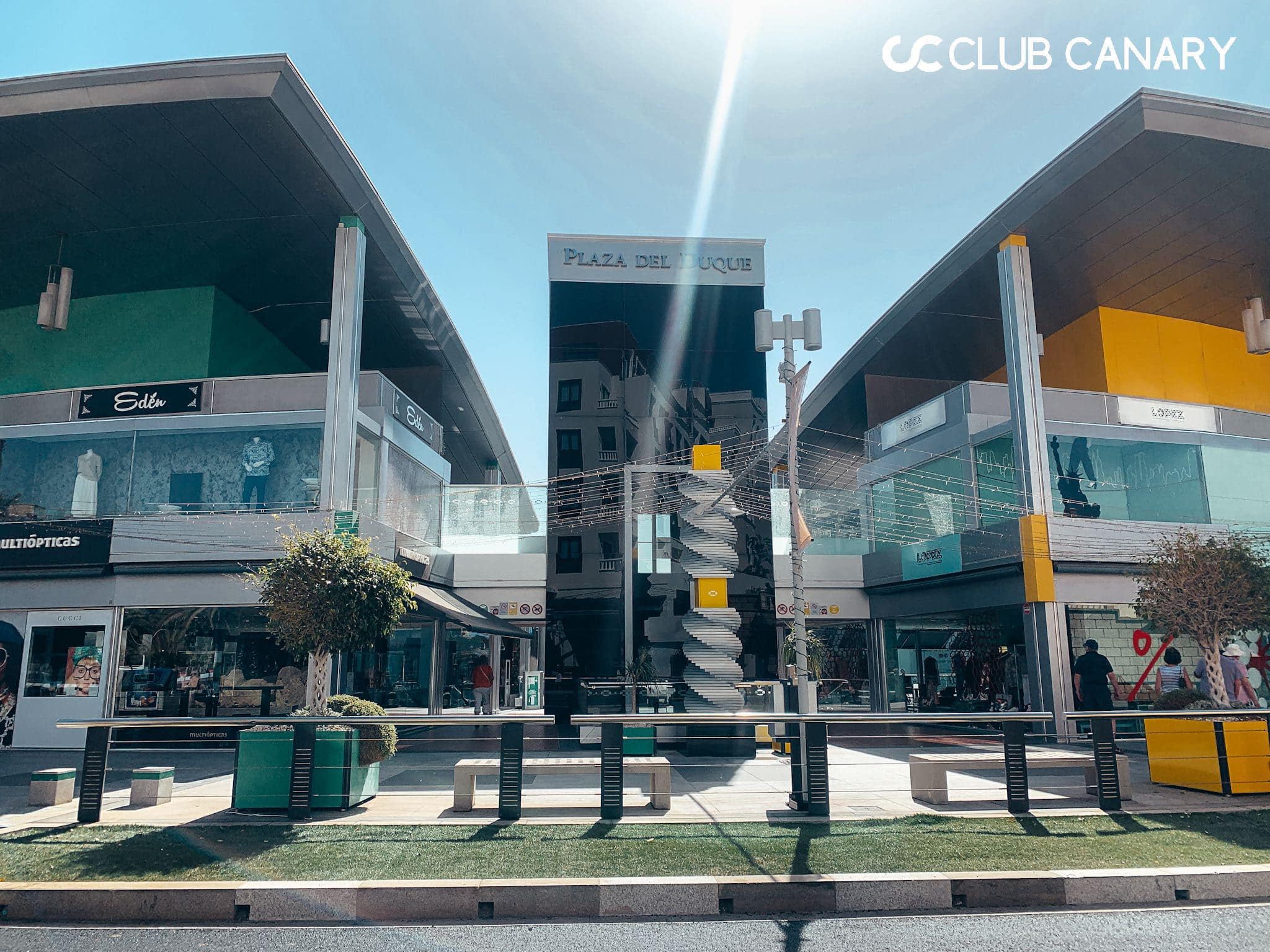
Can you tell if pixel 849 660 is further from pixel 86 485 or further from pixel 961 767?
pixel 86 485

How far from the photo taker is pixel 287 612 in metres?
10.2

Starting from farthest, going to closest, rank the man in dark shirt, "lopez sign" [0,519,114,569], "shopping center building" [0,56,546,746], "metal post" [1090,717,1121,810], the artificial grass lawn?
1. "lopez sign" [0,519,114,569]
2. "shopping center building" [0,56,546,746]
3. the man in dark shirt
4. "metal post" [1090,717,1121,810]
5. the artificial grass lawn

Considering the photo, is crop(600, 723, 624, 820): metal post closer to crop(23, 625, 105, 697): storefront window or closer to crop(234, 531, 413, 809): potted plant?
crop(234, 531, 413, 809): potted plant

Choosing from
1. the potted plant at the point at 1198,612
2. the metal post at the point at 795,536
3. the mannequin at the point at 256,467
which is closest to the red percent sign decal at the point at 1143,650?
the potted plant at the point at 1198,612

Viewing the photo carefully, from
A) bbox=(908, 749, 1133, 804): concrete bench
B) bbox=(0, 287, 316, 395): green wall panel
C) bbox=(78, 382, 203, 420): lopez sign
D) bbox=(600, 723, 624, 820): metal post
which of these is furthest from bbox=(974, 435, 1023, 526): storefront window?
bbox=(0, 287, 316, 395): green wall panel

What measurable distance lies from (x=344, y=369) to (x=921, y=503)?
1423 centimetres

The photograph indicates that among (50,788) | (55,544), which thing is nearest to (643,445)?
(55,544)

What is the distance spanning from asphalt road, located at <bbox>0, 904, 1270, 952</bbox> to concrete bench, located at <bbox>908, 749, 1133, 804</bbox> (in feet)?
11.4

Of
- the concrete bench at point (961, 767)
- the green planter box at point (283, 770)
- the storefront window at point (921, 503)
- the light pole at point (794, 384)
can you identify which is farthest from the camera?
the storefront window at point (921, 503)

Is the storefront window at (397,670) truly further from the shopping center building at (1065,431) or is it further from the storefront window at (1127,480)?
the storefront window at (1127,480)

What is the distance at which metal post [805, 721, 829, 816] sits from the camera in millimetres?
8664

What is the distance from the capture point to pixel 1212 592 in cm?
1221

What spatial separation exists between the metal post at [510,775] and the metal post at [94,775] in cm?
363

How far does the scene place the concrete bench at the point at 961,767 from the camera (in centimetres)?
961
